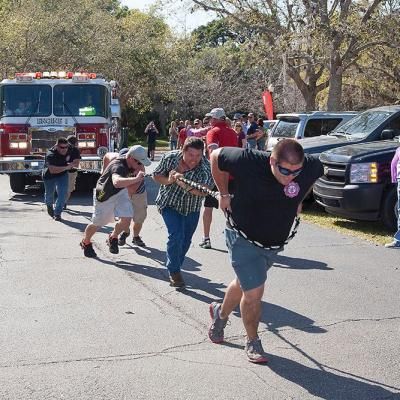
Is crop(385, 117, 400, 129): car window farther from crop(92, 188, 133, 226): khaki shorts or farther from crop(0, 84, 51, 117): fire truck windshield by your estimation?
crop(0, 84, 51, 117): fire truck windshield

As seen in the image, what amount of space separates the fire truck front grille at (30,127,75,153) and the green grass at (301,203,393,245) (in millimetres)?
5909

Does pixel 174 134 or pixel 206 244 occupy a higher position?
pixel 174 134

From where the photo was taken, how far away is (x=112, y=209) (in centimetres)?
884

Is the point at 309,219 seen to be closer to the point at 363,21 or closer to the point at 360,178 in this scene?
the point at 360,178

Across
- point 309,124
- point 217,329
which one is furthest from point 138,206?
point 309,124

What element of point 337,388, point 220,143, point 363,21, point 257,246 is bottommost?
point 337,388

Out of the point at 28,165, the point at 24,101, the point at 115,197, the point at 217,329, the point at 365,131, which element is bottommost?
the point at 217,329

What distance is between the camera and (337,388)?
4.59 metres

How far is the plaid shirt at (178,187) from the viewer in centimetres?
695

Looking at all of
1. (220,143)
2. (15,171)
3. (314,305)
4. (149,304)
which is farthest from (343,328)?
(15,171)

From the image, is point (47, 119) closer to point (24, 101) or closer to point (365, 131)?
point (24, 101)

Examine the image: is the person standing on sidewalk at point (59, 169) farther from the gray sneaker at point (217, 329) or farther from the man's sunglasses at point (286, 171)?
the man's sunglasses at point (286, 171)

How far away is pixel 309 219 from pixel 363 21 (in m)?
14.4

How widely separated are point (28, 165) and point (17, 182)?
3.01ft
